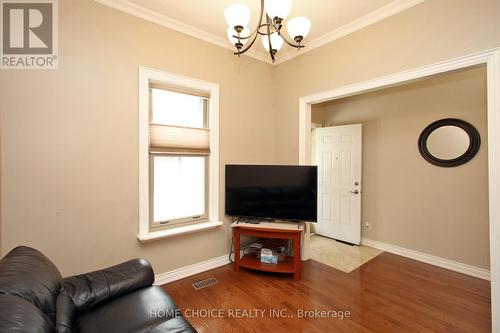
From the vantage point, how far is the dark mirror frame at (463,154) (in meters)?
2.84

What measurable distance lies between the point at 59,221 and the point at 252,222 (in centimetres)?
196

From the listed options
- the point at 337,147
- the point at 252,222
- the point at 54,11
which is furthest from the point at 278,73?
the point at 54,11

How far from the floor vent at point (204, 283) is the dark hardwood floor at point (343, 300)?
0.22 feet

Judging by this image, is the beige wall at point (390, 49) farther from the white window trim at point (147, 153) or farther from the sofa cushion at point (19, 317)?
the sofa cushion at point (19, 317)

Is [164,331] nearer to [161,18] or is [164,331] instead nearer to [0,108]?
[0,108]

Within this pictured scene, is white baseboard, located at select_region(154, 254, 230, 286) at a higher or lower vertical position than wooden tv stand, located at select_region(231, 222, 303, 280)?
lower

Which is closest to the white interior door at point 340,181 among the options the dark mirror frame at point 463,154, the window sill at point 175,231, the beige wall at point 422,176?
the beige wall at point 422,176

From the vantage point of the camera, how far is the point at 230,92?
3.10 meters

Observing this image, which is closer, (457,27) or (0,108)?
(0,108)

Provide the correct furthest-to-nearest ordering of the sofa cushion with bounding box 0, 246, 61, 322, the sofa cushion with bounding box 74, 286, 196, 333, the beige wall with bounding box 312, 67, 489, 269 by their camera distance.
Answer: the beige wall with bounding box 312, 67, 489, 269, the sofa cushion with bounding box 74, 286, 196, 333, the sofa cushion with bounding box 0, 246, 61, 322

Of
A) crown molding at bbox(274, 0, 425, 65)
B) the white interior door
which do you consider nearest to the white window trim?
crown molding at bbox(274, 0, 425, 65)

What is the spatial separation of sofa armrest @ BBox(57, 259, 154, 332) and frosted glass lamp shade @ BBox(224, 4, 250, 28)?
1.90 meters

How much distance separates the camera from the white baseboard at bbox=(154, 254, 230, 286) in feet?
8.52

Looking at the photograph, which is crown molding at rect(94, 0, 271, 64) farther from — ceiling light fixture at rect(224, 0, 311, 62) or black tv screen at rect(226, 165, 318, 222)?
black tv screen at rect(226, 165, 318, 222)
